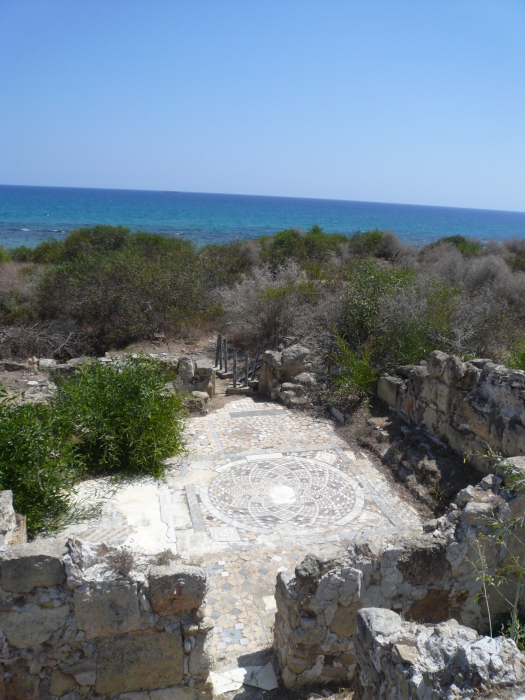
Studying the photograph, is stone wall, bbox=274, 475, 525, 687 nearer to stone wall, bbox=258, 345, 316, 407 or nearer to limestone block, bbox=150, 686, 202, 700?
limestone block, bbox=150, 686, 202, 700

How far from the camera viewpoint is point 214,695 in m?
4.14

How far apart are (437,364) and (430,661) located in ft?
20.0

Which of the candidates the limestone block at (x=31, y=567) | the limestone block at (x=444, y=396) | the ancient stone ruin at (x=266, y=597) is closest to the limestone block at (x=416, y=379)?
the limestone block at (x=444, y=396)

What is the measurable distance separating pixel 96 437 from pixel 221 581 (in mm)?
2976

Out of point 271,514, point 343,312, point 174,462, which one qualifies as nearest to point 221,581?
point 271,514

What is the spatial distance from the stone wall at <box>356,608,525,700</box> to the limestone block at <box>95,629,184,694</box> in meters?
1.41

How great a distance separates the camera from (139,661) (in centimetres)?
382

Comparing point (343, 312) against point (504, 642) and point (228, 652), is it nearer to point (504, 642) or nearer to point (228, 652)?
point (228, 652)

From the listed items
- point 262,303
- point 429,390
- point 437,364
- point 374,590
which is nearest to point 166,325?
point 262,303

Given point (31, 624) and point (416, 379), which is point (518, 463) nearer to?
point (416, 379)

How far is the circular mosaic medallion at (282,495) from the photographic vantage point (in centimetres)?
672

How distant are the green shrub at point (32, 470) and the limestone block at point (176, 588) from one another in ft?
9.36

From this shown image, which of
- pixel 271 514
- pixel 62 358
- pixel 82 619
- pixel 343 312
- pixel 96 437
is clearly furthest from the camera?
pixel 62 358

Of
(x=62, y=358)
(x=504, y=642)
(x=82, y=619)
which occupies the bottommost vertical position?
(x=62, y=358)
